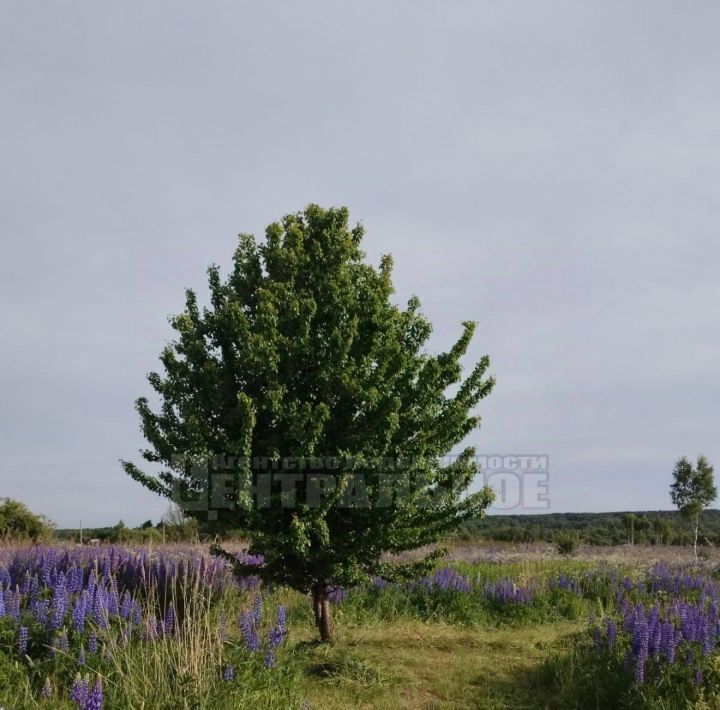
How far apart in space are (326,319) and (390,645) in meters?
4.63

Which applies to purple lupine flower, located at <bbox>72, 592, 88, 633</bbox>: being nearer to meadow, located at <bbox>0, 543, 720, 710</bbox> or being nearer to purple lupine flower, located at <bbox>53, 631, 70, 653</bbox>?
meadow, located at <bbox>0, 543, 720, 710</bbox>

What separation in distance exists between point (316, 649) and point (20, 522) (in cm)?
1693

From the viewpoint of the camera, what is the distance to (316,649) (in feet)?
30.6

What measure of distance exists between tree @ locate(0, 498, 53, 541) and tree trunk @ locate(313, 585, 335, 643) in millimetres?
15580

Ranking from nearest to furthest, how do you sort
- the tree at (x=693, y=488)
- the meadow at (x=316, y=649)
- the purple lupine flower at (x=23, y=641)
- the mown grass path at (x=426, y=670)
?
the meadow at (x=316, y=649), the purple lupine flower at (x=23, y=641), the mown grass path at (x=426, y=670), the tree at (x=693, y=488)

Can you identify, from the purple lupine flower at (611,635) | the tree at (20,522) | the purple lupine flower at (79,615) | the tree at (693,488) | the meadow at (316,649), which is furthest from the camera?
the tree at (693,488)

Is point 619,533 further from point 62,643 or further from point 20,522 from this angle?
point 62,643

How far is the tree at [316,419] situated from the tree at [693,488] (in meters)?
28.4

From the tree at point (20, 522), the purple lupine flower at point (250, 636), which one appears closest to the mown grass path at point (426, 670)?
the purple lupine flower at point (250, 636)

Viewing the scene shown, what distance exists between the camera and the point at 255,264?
10.2 m

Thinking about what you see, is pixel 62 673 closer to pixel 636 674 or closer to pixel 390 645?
pixel 390 645

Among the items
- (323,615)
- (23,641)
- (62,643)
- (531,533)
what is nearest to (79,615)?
(62,643)

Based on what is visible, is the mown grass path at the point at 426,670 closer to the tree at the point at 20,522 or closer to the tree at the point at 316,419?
the tree at the point at 316,419

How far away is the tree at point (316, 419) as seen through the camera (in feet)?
28.8
